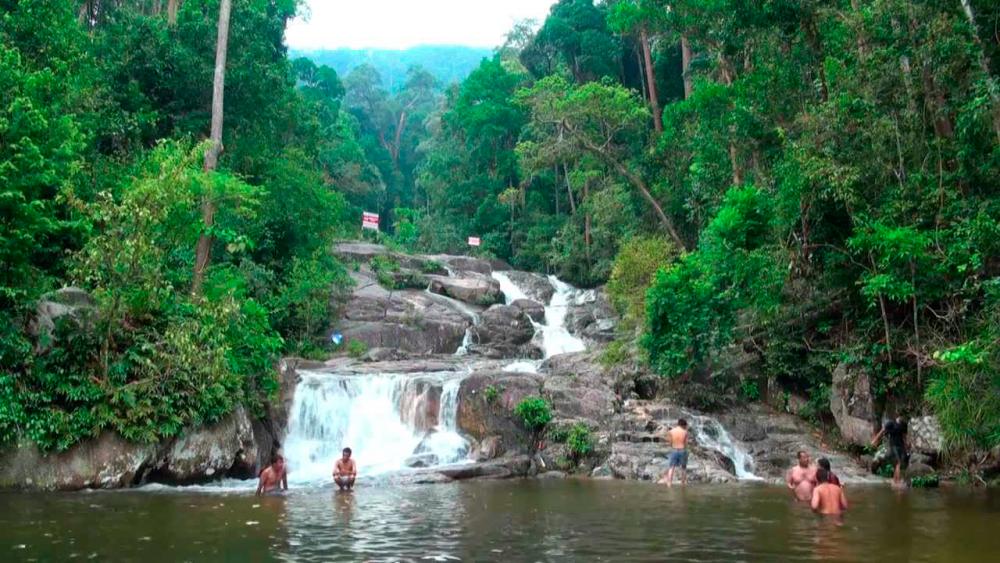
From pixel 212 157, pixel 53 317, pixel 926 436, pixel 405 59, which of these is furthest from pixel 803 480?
pixel 405 59

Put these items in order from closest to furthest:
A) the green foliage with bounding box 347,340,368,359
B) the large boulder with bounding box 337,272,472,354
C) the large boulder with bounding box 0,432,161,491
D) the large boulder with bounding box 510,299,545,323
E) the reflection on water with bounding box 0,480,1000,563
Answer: the reflection on water with bounding box 0,480,1000,563
the large boulder with bounding box 0,432,161,491
the green foliage with bounding box 347,340,368,359
the large boulder with bounding box 337,272,472,354
the large boulder with bounding box 510,299,545,323

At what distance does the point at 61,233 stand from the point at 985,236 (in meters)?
17.0

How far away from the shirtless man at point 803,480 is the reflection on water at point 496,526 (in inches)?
11.7

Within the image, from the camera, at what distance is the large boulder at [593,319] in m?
27.6

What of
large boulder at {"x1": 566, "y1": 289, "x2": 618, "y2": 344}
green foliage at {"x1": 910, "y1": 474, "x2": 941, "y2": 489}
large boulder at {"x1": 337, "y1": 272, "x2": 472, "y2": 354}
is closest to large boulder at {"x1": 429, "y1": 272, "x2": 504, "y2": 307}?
large boulder at {"x1": 337, "y1": 272, "x2": 472, "y2": 354}

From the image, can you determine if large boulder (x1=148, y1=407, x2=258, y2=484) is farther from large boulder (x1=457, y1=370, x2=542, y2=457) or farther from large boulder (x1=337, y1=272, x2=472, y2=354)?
large boulder (x1=337, y1=272, x2=472, y2=354)

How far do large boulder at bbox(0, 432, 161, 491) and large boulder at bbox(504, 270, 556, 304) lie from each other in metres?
21.9

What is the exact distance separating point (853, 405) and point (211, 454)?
42.2 ft

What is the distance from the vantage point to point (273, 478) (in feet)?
41.6

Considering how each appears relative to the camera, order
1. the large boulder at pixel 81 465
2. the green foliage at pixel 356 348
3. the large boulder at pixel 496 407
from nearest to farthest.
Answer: the large boulder at pixel 81 465 < the large boulder at pixel 496 407 < the green foliage at pixel 356 348

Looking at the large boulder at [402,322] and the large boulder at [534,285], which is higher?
the large boulder at [534,285]

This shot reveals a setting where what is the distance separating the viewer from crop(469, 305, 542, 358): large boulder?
26.0 m

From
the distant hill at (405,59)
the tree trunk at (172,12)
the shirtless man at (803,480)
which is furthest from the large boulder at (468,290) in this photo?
the distant hill at (405,59)

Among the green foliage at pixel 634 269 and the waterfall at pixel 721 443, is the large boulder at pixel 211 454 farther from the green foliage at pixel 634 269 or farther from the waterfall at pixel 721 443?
the green foliage at pixel 634 269
